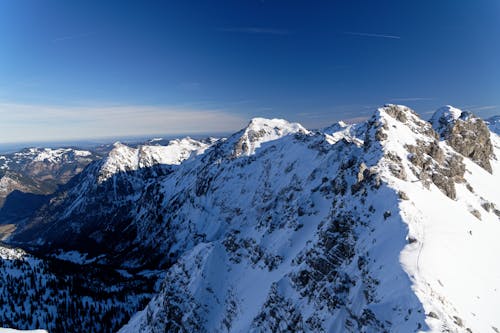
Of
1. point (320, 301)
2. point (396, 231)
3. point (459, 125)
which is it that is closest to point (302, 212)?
point (320, 301)

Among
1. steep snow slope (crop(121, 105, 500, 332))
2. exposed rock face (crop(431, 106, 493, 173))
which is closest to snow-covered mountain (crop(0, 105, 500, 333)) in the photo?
steep snow slope (crop(121, 105, 500, 332))

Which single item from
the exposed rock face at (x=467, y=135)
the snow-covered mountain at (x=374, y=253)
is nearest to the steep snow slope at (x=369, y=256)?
the snow-covered mountain at (x=374, y=253)

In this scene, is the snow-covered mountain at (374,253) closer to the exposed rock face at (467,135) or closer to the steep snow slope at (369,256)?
the steep snow slope at (369,256)

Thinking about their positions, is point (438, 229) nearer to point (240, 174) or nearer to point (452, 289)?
point (452, 289)

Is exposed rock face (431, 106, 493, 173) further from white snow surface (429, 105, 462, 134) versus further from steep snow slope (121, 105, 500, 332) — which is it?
steep snow slope (121, 105, 500, 332)

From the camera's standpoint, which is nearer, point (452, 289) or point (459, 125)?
point (452, 289)
